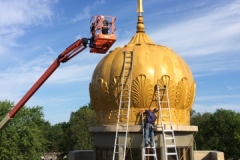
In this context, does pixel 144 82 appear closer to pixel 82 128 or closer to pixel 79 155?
pixel 79 155

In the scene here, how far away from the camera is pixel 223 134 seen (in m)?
41.7

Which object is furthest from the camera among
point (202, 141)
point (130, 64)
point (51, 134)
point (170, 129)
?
point (51, 134)

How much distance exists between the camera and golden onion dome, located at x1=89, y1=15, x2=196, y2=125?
44.5 feet

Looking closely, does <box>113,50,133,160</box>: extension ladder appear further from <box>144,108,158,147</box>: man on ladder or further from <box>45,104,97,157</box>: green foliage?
<box>45,104,97,157</box>: green foliage

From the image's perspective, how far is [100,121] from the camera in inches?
582

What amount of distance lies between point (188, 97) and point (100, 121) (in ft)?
13.1

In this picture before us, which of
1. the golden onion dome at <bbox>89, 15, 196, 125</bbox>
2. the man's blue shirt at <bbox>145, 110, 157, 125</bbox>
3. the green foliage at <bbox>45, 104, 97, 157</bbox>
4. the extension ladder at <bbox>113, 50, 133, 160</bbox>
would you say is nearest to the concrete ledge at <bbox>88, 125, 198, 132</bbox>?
the extension ladder at <bbox>113, 50, 133, 160</bbox>

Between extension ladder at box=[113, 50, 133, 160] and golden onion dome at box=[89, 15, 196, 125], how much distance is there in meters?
0.18

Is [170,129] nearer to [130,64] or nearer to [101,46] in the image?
[130,64]

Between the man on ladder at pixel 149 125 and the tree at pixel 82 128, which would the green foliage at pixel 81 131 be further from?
the man on ladder at pixel 149 125

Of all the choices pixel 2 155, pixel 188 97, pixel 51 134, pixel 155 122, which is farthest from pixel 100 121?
pixel 51 134

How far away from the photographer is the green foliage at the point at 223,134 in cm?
4063

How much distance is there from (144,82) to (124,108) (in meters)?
1.33

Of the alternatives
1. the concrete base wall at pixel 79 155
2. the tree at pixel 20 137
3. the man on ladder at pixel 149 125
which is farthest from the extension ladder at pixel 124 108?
the tree at pixel 20 137
